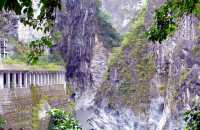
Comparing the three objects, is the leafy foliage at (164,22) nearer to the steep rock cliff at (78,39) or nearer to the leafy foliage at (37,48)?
the leafy foliage at (37,48)

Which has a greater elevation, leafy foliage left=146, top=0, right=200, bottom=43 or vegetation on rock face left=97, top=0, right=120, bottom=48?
leafy foliage left=146, top=0, right=200, bottom=43

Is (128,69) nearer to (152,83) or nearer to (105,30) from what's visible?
(152,83)

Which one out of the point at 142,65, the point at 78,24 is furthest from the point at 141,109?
the point at 78,24

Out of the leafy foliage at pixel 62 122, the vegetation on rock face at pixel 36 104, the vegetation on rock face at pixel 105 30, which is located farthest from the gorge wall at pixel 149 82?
the leafy foliage at pixel 62 122

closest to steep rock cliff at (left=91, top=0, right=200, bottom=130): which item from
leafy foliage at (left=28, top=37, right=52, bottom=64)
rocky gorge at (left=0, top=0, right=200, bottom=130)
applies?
rocky gorge at (left=0, top=0, right=200, bottom=130)

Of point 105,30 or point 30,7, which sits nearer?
point 30,7

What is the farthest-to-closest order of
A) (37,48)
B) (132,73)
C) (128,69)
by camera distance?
1. (128,69)
2. (132,73)
3. (37,48)

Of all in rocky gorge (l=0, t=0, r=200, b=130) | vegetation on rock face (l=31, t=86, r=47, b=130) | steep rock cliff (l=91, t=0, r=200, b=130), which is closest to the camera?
steep rock cliff (l=91, t=0, r=200, b=130)

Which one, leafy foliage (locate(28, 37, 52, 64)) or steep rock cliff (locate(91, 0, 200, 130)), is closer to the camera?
leafy foliage (locate(28, 37, 52, 64))

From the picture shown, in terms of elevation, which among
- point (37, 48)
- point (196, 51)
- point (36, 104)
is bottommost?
point (36, 104)

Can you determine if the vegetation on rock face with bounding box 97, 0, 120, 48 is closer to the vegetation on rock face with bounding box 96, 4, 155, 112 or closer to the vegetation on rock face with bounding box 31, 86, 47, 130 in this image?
the vegetation on rock face with bounding box 96, 4, 155, 112

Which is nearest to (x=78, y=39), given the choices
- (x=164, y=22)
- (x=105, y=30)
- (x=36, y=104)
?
(x=105, y=30)

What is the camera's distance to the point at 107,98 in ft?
105

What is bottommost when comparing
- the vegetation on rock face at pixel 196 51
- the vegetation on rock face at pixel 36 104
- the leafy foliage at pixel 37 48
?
the vegetation on rock face at pixel 36 104
